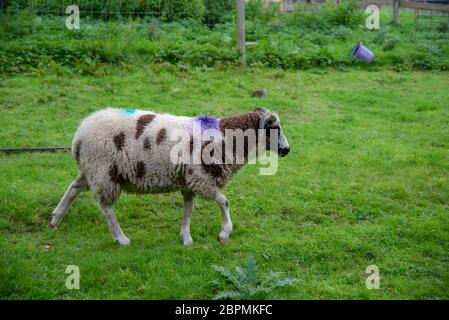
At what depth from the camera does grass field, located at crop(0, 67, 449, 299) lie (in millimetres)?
5980

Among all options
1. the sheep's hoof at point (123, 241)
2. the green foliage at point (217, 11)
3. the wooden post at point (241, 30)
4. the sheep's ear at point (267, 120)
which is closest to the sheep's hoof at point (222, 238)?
the sheep's hoof at point (123, 241)

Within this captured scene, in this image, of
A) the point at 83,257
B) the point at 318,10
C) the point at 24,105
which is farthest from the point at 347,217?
the point at 318,10

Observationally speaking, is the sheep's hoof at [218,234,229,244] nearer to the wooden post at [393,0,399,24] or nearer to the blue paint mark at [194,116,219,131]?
the blue paint mark at [194,116,219,131]

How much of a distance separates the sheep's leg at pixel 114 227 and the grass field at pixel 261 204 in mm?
98

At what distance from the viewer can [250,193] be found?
8062mm

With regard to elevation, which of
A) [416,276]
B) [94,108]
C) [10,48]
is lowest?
[416,276]

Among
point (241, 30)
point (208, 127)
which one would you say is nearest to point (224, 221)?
point (208, 127)

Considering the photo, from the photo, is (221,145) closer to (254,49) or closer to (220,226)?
(220,226)

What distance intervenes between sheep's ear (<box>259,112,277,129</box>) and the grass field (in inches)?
49.4

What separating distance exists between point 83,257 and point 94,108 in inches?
182

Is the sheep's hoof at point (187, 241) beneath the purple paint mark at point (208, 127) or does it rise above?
beneath

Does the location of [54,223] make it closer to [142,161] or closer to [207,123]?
[142,161]

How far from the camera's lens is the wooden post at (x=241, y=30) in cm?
1284

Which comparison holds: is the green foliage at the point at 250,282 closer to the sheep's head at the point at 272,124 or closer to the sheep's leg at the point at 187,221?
the sheep's leg at the point at 187,221
